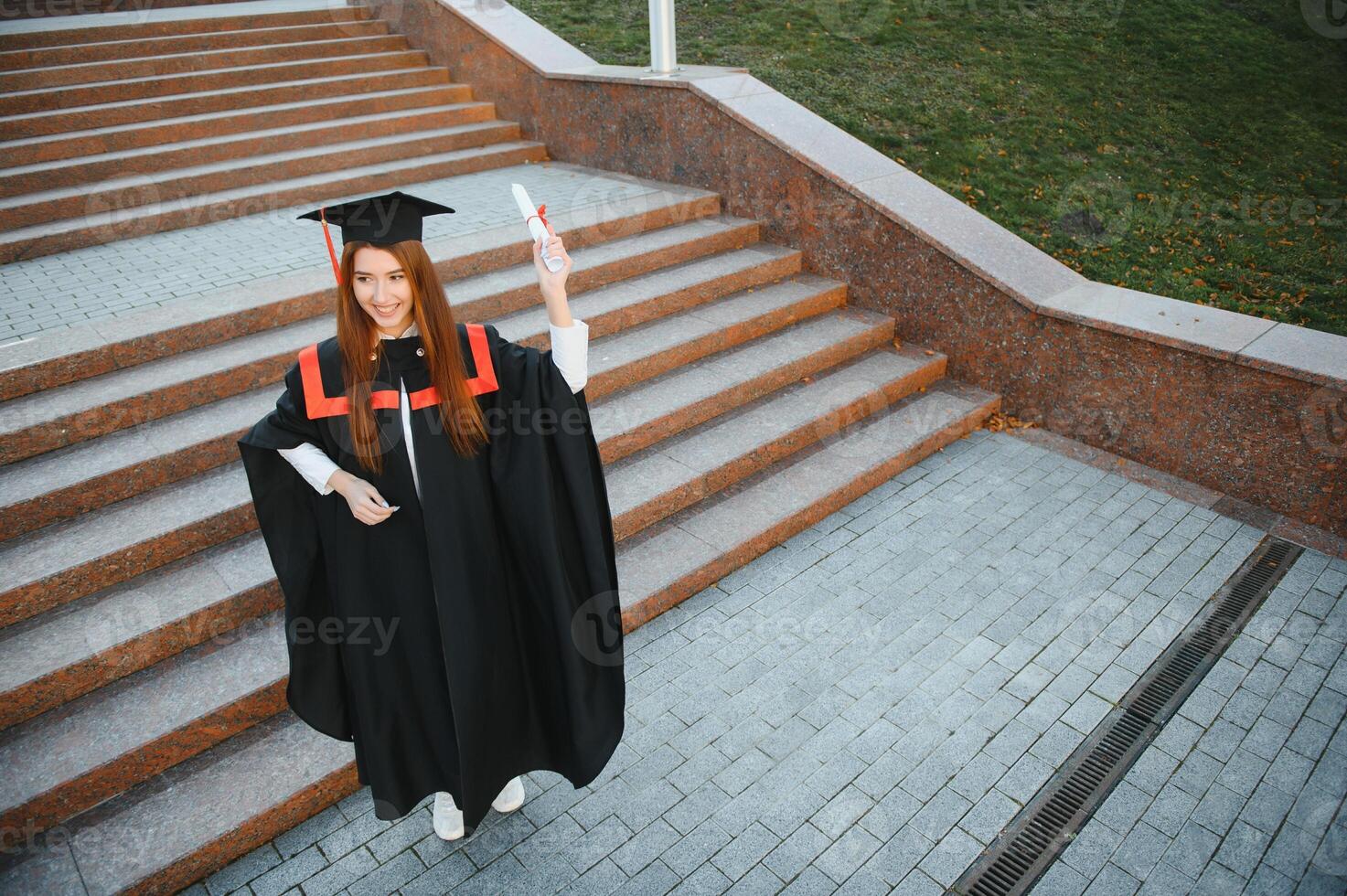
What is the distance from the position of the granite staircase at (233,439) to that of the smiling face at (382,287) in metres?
2.10

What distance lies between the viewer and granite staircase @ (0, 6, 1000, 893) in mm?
3740

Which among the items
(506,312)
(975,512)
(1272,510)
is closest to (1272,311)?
(1272,510)

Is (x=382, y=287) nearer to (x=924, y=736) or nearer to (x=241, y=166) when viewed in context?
(x=924, y=736)

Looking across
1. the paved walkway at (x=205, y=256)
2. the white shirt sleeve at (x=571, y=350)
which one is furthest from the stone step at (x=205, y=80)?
the white shirt sleeve at (x=571, y=350)

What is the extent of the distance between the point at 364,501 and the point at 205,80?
8.98m

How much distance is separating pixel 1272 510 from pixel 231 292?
23.2 feet

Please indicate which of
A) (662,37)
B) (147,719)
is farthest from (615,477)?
(662,37)

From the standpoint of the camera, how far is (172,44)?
10.1 metres

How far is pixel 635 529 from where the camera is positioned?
5.41m

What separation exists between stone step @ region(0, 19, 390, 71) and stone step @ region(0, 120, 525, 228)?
225 centimetres

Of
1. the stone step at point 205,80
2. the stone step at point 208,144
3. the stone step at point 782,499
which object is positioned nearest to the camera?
the stone step at point 782,499

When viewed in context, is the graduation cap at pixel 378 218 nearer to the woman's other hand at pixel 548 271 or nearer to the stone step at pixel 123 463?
the woman's other hand at pixel 548 271

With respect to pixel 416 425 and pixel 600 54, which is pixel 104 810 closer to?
pixel 416 425

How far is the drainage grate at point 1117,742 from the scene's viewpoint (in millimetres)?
3549
